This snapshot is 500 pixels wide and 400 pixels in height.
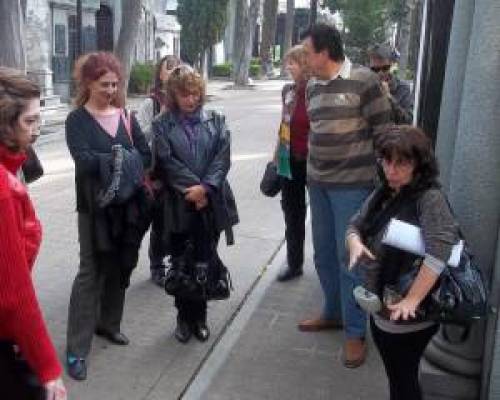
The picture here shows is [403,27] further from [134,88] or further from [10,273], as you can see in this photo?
[10,273]

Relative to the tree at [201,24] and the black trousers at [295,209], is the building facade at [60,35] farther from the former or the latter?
the black trousers at [295,209]

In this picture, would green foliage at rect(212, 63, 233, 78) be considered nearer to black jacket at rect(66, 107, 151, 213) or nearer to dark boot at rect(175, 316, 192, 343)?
dark boot at rect(175, 316, 192, 343)

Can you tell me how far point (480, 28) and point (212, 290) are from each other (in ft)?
6.91

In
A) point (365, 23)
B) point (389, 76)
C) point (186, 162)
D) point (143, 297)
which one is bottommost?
point (143, 297)

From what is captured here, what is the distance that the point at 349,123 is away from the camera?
13.0 feet

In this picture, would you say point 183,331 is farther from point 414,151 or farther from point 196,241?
point 414,151

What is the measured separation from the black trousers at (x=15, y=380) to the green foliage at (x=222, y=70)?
118ft

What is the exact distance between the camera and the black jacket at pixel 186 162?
4.07 m

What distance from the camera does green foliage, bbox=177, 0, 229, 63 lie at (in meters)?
28.7

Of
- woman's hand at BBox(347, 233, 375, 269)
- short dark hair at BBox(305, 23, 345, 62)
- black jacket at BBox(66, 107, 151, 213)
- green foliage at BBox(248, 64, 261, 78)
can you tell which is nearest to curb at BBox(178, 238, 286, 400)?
black jacket at BBox(66, 107, 151, 213)

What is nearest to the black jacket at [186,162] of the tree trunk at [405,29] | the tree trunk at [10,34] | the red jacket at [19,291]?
the red jacket at [19,291]

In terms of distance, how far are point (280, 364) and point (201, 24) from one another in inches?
1019

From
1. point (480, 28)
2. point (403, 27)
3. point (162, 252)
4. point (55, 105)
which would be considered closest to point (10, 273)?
point (480, 28)

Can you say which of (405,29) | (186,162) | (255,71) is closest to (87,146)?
(186,162)
